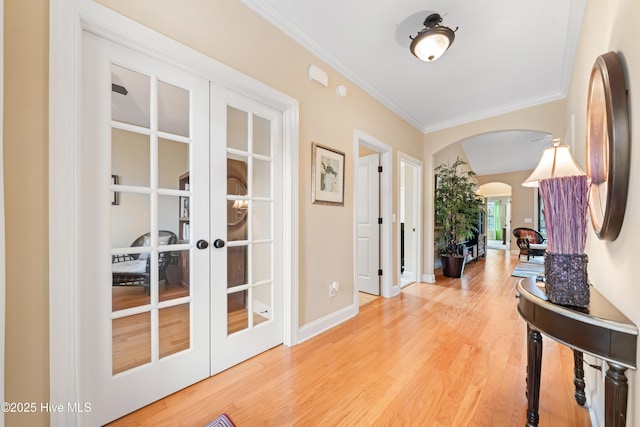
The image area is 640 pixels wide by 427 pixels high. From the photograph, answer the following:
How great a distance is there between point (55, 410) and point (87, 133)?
1.28 metres

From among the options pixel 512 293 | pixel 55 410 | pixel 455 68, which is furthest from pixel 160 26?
pixel 512 293

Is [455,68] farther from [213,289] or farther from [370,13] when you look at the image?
[213,289]

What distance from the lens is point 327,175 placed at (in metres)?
2.53

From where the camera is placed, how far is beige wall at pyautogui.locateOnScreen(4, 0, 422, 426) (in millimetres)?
1074

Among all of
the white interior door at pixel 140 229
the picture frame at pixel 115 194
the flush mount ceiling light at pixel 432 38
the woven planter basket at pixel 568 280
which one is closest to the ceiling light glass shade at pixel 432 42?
the flush mount ceiling light at pixel 432 38

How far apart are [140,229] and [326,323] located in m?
1.80

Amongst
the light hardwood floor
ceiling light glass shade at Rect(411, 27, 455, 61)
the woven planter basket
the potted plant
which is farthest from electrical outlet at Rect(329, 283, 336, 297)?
the potted plant

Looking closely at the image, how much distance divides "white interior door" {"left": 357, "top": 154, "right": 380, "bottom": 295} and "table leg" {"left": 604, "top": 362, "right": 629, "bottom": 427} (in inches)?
104

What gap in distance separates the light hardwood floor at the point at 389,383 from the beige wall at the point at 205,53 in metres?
0.44

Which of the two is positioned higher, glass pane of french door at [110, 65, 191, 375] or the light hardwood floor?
glass pane of french door at [110, 65, 191, 375]

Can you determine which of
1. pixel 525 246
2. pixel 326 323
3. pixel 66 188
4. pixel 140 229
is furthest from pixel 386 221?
pixel 525 246

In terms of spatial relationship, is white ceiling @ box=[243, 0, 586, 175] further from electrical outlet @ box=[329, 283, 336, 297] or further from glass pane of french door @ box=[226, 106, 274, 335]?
electrical outlet @ box=[329, 283, 336, 297]

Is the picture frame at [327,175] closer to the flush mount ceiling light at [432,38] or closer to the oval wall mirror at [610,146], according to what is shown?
the flush mount ceiling light at [432,38]

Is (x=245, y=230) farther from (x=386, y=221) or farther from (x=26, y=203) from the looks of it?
(x=386, y=221)
